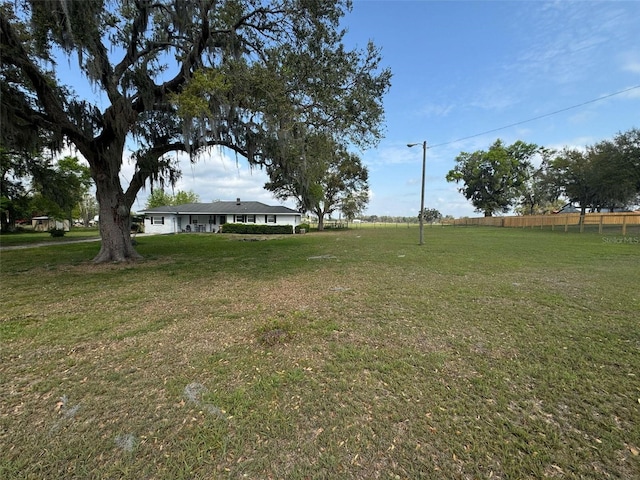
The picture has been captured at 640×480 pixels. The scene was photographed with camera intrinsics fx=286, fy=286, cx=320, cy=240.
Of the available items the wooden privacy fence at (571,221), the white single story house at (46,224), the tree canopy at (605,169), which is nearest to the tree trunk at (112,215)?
the wooden privacy fence at (571,221)

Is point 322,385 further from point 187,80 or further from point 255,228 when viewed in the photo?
point 255,228

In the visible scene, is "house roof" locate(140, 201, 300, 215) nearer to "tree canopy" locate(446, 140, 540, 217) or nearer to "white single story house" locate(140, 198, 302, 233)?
"white single story house" locate(140, 198, 302, 233)

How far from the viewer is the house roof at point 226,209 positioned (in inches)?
1203

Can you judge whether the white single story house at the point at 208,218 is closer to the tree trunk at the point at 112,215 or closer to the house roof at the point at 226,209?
the house roof at the point at 226,209

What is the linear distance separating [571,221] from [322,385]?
30349 mm

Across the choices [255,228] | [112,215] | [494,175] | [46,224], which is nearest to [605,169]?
[494,175]

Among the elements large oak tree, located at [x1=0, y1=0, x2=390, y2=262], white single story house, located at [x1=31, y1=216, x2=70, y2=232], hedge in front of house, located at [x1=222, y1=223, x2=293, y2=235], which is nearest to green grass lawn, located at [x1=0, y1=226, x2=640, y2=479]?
large oak tree, located at [x1=0, y1=0, x2=390, y2=262]

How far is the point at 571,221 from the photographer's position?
24.1m

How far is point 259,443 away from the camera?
193 cm

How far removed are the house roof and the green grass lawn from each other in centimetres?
2559

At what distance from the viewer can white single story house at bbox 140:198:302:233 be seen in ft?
100

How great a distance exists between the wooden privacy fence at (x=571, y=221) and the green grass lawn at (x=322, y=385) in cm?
2113

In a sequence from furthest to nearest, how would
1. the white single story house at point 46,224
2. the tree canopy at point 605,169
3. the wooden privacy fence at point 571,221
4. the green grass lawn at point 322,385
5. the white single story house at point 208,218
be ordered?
the white single story house at point 46,224, the white single story house at point 208,218, the tree canopy at point 605,169, the wooden privacy fence at point 571,221, the green grass lawn at point 322,385

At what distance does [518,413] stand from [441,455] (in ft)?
2.75
